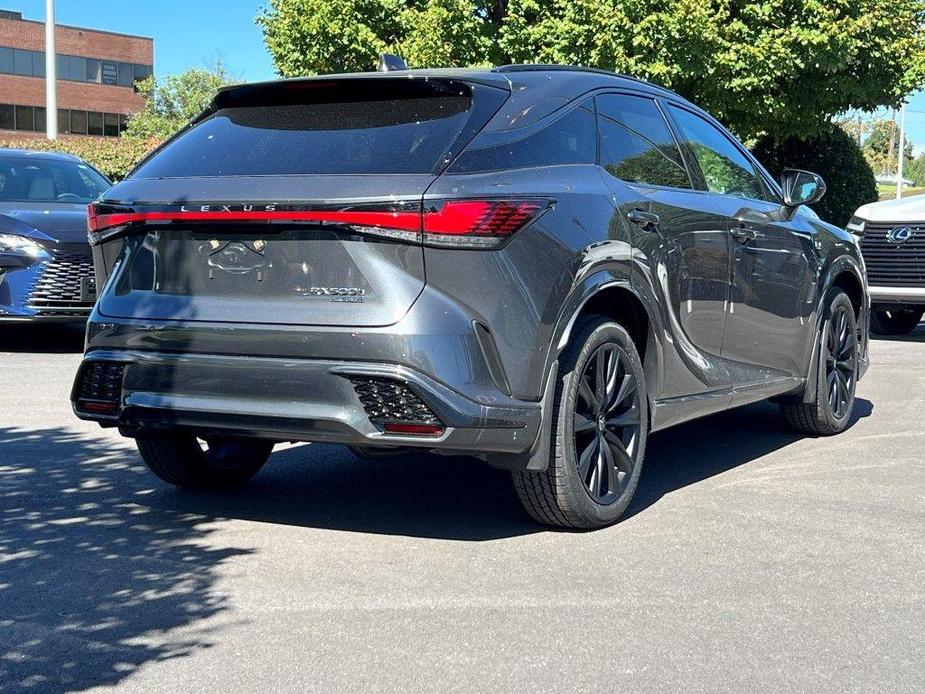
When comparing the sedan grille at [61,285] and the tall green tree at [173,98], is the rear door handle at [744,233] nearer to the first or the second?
the sedan grille at [61,285]

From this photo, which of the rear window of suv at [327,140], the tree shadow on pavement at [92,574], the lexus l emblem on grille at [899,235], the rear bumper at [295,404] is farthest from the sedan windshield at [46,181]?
the rear bumper at [295,404]

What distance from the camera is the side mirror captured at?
280 inches

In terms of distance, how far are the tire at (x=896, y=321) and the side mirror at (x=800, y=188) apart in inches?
287

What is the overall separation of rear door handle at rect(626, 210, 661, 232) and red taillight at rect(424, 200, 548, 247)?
2.91ft

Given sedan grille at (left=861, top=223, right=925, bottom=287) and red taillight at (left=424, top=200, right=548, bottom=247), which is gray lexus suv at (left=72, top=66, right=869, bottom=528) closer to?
red taillight at (left=424, top=200, right=548, bottom=247)

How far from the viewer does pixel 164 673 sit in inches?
144

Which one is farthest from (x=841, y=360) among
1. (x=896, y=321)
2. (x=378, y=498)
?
(x=896, y=321)

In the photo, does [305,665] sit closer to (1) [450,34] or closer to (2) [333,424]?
(2) [333,424]

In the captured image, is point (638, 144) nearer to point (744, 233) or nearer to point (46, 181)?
point (744, 233)

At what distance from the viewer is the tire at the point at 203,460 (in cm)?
579

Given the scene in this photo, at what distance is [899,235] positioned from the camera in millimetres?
13062

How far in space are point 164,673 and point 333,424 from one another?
3.87 ft

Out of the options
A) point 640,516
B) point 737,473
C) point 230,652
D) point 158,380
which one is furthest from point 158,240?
point 737,473

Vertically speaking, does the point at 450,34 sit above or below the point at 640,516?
above
